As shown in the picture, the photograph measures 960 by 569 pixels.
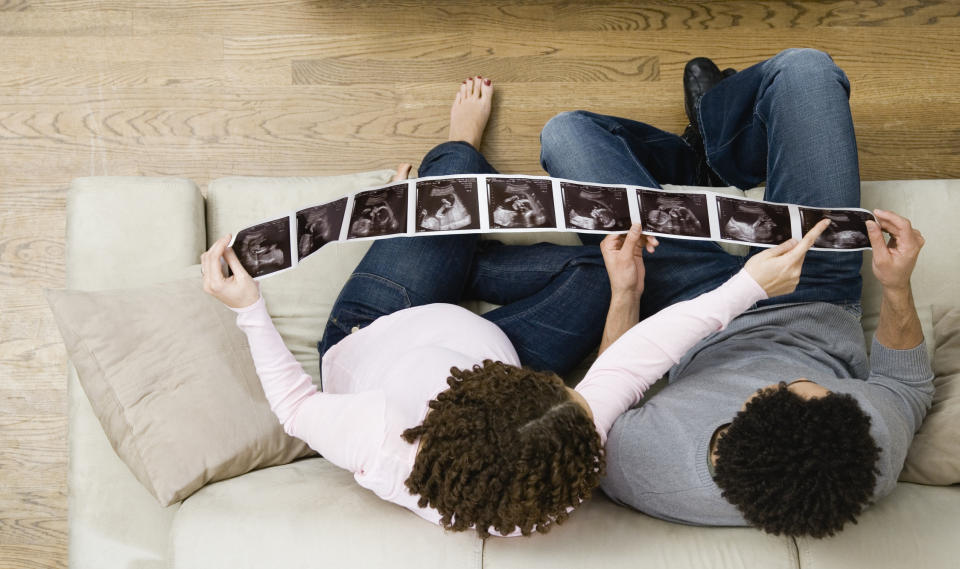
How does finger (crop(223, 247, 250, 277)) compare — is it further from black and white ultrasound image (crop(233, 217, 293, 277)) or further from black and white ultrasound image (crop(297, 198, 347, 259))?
black and white ultrasound image (crop(297, 198, 347, 259))

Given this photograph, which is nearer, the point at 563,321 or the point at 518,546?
the point at 518,546

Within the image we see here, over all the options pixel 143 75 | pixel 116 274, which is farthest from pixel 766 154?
pixel 143 75

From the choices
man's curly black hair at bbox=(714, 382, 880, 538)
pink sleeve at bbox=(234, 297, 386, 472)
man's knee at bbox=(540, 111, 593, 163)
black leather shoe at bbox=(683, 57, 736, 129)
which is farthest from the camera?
black leather shoe at bbox=(683, 57, 736, 129)

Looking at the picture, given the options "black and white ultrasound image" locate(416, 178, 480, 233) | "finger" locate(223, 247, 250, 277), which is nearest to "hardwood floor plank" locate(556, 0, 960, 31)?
"black and white ultrasound image" locate(416, 178, 480, 233)

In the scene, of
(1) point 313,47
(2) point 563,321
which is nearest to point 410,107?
(1) point 313,47

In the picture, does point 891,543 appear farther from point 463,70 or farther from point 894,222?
point 463,70

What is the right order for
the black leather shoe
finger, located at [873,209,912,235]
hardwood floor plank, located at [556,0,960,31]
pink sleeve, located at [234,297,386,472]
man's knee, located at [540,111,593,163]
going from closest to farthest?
pink sleeve, located at [234,297,386,472], finger, located at [873,209,912,235], man's knee, located at [540,111,593,163], the black leather shoe, hardwood floor plank, located at [556,0,960,31]

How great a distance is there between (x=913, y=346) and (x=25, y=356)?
2229 millimetres

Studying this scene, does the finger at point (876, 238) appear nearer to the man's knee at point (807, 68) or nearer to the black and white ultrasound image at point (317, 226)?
the man's knee at point (807, 68)

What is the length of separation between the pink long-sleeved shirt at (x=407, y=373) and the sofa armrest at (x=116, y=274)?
0.44 meters

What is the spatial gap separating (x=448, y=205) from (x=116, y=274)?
79cm

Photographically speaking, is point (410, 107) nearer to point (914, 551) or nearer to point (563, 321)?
point (563, 321)

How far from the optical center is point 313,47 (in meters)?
2.02

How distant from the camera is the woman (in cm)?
97
